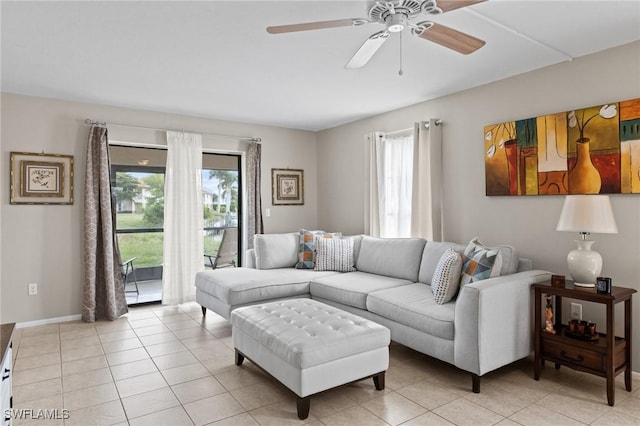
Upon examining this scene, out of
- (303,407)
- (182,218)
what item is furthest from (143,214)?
(303,407)

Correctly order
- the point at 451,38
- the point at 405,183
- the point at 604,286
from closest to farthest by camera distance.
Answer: the point at 451,38 < the point at 604,286 < the point at 405,183

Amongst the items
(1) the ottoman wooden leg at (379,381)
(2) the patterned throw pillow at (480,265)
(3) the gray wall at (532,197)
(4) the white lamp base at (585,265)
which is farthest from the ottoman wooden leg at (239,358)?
(4) the white lamp base at (585,265)

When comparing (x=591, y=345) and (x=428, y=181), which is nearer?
(x=591, y=345)

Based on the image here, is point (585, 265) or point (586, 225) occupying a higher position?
point (586, 225)

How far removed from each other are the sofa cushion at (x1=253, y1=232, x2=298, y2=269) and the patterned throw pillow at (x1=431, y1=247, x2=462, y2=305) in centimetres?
209

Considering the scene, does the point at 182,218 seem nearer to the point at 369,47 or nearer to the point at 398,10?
the point at 369,47

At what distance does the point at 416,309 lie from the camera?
2.98 metres

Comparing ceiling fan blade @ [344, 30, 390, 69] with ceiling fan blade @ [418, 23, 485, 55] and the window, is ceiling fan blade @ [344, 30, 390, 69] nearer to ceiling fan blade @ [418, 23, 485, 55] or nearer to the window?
ceiling fan blade @ [418, 23, 485, 55]

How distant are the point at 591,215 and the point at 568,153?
0.75 m

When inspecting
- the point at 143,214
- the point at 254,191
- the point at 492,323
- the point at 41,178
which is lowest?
the point at 492,323

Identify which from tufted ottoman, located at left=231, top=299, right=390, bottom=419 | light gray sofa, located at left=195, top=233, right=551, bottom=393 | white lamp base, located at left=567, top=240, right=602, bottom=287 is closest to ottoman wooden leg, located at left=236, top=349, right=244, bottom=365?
tufted ottoman, located at left=231, top=299, right=390, bottom=419

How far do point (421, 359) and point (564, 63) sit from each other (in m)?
2.66

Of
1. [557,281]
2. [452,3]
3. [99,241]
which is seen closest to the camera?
[452,3]

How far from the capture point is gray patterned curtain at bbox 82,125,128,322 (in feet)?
14.1
